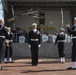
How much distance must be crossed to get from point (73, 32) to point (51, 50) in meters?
8.78

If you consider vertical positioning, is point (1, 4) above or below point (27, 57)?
above

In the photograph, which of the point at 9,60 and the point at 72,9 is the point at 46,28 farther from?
the point at 9,60

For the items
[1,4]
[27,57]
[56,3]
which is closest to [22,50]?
[27,57]

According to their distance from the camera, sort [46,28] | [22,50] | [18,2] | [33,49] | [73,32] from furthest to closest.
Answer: [46,28]
[18,2]
[22,50]
[33,49]
[73,32]

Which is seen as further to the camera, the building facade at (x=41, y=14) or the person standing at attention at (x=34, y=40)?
the building facade at (x=41, y=14)

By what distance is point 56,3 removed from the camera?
86.8ft

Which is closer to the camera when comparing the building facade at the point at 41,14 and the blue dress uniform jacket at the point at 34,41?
the blue dress uniform jacket at the point at 34,41

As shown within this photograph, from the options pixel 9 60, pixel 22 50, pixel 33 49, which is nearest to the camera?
pixel 33 49

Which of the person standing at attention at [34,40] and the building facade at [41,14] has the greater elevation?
the building facade at [41,14]

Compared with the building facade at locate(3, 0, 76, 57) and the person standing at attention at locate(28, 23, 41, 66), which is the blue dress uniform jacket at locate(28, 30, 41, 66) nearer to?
the person standing at attention at locate(28, 23, 41, 66)

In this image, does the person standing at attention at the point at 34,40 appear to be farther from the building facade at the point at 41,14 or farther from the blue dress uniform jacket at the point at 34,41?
the building facade at the point at 41,14

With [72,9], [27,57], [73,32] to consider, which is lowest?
[27,57]

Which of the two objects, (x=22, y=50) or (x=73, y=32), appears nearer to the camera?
(x=73, y=32)

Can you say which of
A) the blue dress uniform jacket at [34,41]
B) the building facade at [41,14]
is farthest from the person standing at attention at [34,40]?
the building facade at [41,14]
